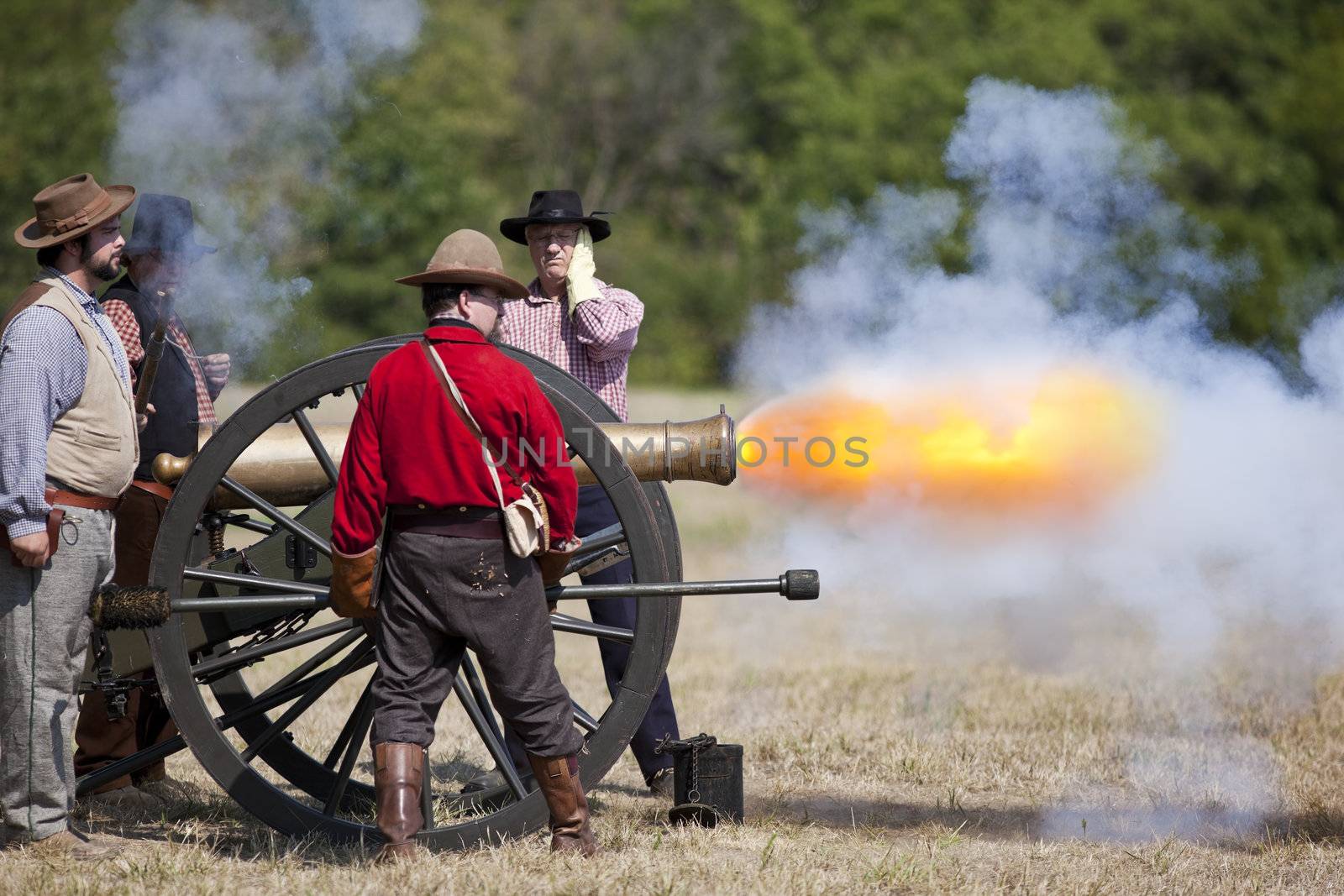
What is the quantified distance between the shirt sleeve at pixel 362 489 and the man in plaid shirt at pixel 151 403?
47.5 inches

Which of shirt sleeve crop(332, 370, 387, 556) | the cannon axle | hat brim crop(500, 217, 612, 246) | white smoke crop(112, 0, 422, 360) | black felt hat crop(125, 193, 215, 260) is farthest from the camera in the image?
white smoke crop(112, 0, 422, 360)

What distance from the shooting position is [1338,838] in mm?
4770

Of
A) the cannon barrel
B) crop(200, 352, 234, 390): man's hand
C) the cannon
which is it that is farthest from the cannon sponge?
crop(200, 352, 234, 390): man's hand

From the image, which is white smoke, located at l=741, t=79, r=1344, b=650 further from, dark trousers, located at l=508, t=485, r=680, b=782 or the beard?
the beard

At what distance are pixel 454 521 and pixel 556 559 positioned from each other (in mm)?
316

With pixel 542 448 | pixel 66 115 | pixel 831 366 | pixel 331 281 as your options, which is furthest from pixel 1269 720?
pixel 66 115

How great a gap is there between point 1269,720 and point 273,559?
13.8ft

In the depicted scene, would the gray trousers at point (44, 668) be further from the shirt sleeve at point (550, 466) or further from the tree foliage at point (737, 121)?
the tree foliage at point (737, 121)

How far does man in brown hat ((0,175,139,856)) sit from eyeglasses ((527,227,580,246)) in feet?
4.73

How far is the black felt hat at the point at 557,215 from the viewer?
208 inches

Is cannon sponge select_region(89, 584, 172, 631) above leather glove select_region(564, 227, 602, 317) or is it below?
below

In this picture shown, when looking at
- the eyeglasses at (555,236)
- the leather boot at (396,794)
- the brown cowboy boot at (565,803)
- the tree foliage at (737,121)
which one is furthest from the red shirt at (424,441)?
the tree foliage at (737,121)

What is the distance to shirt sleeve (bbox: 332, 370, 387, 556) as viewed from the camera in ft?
13.1

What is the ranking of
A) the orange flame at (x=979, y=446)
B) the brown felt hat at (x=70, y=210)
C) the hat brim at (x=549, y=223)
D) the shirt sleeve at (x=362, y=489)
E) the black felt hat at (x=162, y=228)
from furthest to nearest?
the orange flame at (x=979, y=446)
the hat brim at (x=549, y=223)
the black felt hat at (x=162, y=228)
the brown felt hat at (x=70, y=210)
the shirt sleeve at (x=362, y=489)
